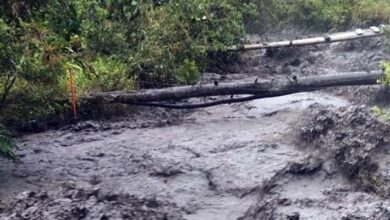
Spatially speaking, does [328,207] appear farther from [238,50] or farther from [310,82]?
[238,50]

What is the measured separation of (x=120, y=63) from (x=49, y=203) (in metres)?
3.57

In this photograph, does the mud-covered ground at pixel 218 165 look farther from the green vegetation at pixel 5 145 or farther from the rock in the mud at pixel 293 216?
the green vegetation at pixel 5 145

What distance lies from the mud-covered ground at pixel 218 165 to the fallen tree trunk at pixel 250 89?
1.16ft

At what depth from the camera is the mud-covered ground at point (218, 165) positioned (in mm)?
6266

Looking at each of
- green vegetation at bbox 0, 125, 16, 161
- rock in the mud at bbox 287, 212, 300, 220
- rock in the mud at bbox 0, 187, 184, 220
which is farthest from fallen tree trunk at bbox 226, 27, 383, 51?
rock in the mud at bbox 287, 212, 300, 220

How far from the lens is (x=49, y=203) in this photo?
254 inches

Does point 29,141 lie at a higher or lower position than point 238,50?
lower

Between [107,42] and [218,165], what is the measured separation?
11.2ft

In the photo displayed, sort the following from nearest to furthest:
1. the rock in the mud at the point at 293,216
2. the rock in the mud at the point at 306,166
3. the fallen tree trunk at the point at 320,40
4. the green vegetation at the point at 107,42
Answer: the rock in the mud at the point at 293,216 < the rock in the mud at the point at 306,166 < the green vegetation at the point at 107,42 < the fallen tree trunk at the point at 320,40

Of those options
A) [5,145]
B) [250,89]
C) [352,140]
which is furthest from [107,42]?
[352,140]

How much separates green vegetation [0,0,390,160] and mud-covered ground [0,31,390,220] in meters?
0.59

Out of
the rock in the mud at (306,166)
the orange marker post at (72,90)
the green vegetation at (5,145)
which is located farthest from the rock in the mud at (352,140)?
the green vegetation at (5,145)

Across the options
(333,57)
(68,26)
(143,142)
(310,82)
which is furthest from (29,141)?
(333,57)

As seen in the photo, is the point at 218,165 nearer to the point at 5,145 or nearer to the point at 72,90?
the point at 72,90
